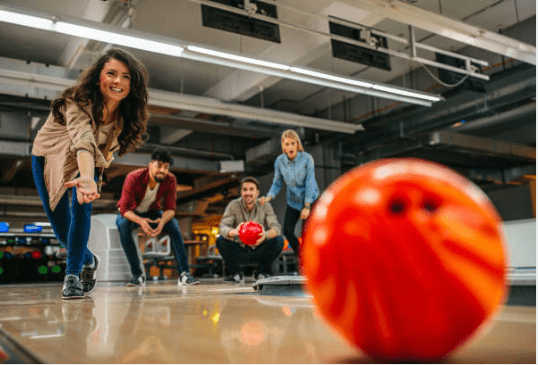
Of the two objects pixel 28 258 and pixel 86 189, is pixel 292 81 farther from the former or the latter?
pixel 86 189

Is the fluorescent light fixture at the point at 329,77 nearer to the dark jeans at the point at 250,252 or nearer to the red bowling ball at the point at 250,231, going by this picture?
the dark jeans at the point at 250,252

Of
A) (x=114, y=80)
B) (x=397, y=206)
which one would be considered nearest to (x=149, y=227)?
(x=114, y=80)

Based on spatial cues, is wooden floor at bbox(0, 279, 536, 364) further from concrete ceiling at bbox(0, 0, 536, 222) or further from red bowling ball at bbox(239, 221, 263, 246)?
concrete ceiling at bbox(0, 0, 536, 222)

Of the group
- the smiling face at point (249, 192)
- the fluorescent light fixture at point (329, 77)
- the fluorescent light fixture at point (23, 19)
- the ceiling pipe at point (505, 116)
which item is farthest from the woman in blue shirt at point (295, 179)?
the ceiling pipe at point (505, 116)

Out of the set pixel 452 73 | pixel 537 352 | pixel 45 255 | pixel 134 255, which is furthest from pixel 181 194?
pixel 537 352

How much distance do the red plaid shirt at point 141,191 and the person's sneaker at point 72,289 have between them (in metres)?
1.89

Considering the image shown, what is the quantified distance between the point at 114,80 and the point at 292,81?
25.3 ft

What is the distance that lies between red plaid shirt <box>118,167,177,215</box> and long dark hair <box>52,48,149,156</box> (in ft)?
5.44

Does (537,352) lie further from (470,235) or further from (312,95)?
(312,95)

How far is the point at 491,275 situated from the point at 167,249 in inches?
282

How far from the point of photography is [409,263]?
58 cm

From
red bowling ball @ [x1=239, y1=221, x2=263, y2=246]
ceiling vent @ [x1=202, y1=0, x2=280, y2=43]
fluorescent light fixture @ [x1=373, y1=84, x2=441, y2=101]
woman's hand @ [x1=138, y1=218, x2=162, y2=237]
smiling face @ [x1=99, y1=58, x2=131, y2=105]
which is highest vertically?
ceiling vent @ [x1=202, y1=0, x2=280, y2=43]

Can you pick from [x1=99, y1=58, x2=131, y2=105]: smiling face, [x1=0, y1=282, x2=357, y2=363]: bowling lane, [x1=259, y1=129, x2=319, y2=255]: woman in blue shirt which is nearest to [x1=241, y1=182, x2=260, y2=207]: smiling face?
[x1=259, y1=129, x2=319, y2=255]: woman in blue shirt

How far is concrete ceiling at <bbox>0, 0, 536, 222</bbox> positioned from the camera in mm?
6340
